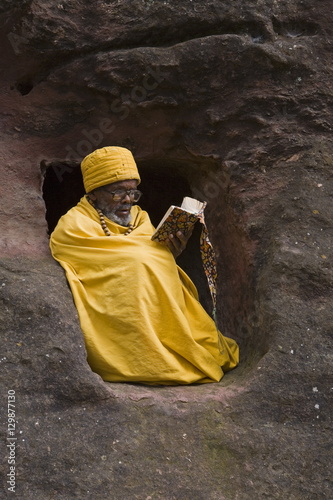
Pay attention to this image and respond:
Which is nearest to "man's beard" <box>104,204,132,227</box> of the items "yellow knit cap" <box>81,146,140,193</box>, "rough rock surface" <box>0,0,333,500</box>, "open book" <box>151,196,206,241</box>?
"yellow knit cap" <box>81,146,140,193</box>

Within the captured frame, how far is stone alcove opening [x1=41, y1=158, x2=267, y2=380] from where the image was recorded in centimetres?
466

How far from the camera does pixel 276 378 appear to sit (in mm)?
3979

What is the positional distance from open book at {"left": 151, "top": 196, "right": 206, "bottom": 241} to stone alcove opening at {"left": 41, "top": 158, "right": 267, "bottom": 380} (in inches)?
18.8

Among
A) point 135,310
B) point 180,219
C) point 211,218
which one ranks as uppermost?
point 180,219

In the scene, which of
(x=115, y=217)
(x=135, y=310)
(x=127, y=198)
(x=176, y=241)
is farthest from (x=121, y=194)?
(x=135, y=310)

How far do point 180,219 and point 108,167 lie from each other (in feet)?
1.89

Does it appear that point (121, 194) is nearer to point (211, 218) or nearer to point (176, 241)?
point (176, 241)

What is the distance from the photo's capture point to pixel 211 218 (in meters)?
5.18

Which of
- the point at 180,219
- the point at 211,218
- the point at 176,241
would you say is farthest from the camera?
the point at 211,218

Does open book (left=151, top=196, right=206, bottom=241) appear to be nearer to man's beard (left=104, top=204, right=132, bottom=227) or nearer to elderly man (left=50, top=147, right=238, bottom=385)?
elderly man (left=50, top=147, right=238, bottom=385)

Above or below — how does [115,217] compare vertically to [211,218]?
above

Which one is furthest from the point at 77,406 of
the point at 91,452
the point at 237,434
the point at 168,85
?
the point at 168,85

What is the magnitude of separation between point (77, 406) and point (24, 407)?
0.84ft

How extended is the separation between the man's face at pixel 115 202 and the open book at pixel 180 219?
31cm
